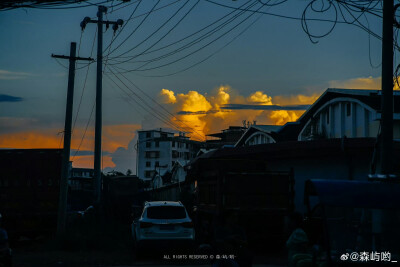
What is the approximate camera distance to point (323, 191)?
7832 millimetres

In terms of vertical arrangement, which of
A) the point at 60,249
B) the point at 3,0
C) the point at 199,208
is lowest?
the point at 60,249

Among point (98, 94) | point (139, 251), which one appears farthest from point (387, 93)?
point (98, 94)

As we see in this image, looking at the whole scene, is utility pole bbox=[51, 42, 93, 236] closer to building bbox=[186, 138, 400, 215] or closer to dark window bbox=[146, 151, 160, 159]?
building bbox=[186, 138, 400, 215]

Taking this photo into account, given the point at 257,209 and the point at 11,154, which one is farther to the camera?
the point at 11,154

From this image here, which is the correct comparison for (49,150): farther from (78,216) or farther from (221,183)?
(221,183)

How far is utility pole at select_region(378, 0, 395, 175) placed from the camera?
38.8 ft

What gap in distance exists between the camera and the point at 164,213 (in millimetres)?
17250

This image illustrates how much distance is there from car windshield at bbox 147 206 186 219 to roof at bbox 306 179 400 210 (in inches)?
380

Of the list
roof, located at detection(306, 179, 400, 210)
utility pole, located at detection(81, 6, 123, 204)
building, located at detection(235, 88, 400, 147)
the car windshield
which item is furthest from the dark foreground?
building, located at detection(235, 88, 400, 147)

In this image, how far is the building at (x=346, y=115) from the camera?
3403 cm

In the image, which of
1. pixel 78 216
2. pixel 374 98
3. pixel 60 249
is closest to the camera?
pixel 60 249

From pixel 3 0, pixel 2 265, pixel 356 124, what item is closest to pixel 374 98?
pixel 356 124

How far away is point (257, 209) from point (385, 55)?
7294 mm

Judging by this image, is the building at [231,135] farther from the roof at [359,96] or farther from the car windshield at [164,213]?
the car windshield at [164,213]
